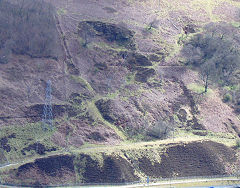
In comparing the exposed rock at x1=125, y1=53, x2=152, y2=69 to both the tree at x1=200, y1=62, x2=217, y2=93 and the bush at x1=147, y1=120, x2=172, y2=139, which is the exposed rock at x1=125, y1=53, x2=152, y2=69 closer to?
the tree at x1=200, y1=62, x2=217, y2=93

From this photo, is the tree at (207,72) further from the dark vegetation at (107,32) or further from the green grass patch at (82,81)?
the green grass patch at (82,81)

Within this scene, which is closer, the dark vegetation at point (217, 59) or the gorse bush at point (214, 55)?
the dark vegetation at point (217, 59)

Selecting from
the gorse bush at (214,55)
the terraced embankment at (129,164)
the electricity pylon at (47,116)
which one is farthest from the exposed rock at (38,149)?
the gorse bush at (214,55)

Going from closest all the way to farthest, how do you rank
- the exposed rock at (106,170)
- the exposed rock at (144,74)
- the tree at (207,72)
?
the exposed rock at (106,170), the exposed rock at (144,74), the tree at (207,72)

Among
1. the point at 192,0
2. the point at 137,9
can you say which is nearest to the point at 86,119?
the point at 137,9

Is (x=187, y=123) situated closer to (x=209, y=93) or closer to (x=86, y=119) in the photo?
(x=209, y=93)

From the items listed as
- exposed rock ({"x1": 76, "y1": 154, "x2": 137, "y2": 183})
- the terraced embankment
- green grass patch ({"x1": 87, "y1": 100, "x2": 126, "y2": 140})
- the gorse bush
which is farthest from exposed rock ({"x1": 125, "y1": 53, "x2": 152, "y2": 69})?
exposed rock ({"x1": 76, "y1": 154, "x2": 137, "y2": 183})
